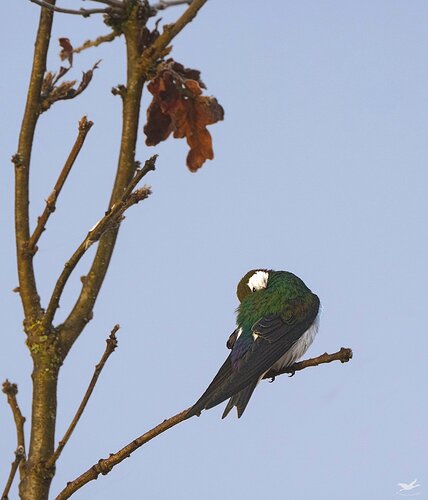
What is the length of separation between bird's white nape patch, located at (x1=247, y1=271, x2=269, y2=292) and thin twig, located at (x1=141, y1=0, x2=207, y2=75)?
2.36 m

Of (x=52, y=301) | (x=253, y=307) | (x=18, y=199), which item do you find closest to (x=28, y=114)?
(x=18, y=199)

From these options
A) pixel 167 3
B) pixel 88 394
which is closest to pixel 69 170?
pixel 88 394

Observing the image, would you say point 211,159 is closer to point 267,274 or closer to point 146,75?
point 146,75

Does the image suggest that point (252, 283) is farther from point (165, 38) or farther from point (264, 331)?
point (165, 38)

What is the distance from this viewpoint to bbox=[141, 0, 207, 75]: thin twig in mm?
4477

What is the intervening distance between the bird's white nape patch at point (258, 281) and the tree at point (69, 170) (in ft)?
5.24

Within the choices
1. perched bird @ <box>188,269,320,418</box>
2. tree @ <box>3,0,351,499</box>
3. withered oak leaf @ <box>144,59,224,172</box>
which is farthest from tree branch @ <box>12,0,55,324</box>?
perched bird @ <box>188,269,320,418</box>

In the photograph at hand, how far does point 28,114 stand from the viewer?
4.15 meters

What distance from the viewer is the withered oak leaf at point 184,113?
478cm

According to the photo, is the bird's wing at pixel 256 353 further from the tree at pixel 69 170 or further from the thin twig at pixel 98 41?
the thin twig at pixel 98 41

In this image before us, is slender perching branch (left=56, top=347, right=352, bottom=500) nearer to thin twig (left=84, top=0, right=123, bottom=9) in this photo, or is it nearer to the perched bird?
the perched bird

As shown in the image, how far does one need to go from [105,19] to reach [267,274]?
Answer: 2567 mm

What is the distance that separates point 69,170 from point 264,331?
7.80 ft

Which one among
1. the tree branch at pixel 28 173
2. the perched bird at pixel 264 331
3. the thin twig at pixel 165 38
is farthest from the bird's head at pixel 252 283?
the tree branch at pixel 28 173
